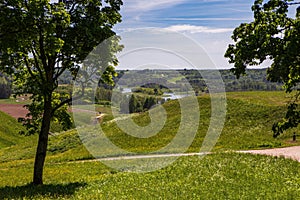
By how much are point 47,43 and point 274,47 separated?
11114 millimetres

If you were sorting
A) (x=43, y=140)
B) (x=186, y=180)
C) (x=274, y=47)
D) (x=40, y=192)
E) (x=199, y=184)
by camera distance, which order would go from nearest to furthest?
(x=274, y=47)
(x=199, y=184)
(x=40, y=192)
(x=186, y=180)
(x=43, y=140)

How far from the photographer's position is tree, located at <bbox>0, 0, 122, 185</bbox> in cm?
1769

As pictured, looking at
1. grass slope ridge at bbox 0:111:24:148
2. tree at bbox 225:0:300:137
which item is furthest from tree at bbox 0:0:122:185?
grass slope ridge at bbox 0:111:24:148

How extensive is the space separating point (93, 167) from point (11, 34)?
1619 cm

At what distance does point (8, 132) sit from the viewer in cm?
10719

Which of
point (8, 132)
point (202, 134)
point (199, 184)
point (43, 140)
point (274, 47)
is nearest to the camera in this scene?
point (274, 47)

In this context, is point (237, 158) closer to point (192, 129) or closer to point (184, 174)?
point (184, 174)

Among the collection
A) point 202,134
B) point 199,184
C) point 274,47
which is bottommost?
point 202,134

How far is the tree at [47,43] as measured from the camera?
1769 centimetres

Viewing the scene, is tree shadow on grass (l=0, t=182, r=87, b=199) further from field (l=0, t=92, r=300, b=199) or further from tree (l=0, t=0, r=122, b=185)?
tree (l=0, t=0, r=122, b=185)

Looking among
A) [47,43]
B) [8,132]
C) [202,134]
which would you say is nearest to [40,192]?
[47,43]

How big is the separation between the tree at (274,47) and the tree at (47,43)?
29.4ft

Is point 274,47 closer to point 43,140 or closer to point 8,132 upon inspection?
point 43,140

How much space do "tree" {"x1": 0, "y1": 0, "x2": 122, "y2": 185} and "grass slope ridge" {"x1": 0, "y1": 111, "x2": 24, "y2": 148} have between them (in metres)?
76.7
